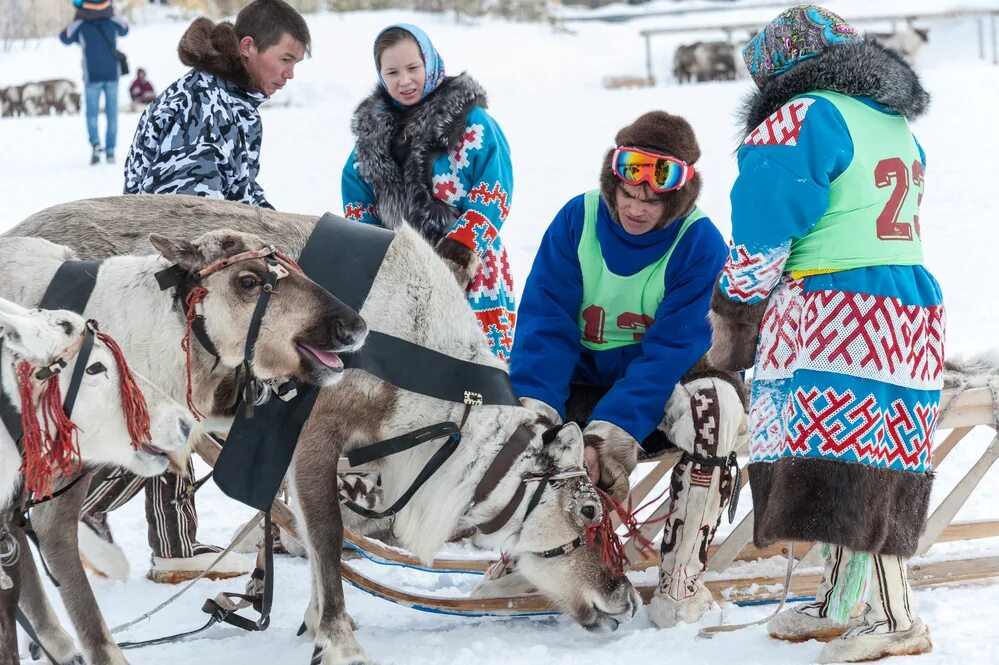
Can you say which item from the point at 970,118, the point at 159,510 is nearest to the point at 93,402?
the point at 159,510

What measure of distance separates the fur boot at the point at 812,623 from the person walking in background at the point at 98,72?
10.5 meters

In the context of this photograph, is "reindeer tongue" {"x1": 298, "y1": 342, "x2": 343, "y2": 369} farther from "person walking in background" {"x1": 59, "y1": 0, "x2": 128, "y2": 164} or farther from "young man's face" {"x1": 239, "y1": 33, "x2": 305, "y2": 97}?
"person walking in background" {"x1": 59, "y1": 0, "x2": 128, "y2": 164}

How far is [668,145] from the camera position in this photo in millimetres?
3578

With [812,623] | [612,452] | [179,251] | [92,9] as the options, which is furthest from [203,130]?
[92,9]

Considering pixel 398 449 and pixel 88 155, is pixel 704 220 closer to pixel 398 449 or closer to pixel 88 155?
pixel 398 449

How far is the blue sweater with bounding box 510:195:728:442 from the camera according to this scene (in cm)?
356

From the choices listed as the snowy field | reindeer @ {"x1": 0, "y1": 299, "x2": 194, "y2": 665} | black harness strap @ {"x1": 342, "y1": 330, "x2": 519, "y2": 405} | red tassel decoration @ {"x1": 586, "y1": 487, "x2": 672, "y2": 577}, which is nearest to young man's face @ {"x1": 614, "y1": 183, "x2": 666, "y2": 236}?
the snowy field

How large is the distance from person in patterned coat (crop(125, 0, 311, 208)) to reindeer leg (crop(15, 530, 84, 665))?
4.36 ft

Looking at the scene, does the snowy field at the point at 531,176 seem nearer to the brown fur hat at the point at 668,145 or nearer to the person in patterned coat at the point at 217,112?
the brown fur hat at the point at 668,145

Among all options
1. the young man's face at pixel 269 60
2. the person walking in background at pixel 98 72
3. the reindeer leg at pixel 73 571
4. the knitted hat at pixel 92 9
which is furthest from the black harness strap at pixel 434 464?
the knitted hat at pixel 92 9

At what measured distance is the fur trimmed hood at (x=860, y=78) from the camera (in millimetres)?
2963

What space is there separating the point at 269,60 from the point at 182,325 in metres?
1.30

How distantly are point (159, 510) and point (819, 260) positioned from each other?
8.54 ft

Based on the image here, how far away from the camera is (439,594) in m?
3.99
